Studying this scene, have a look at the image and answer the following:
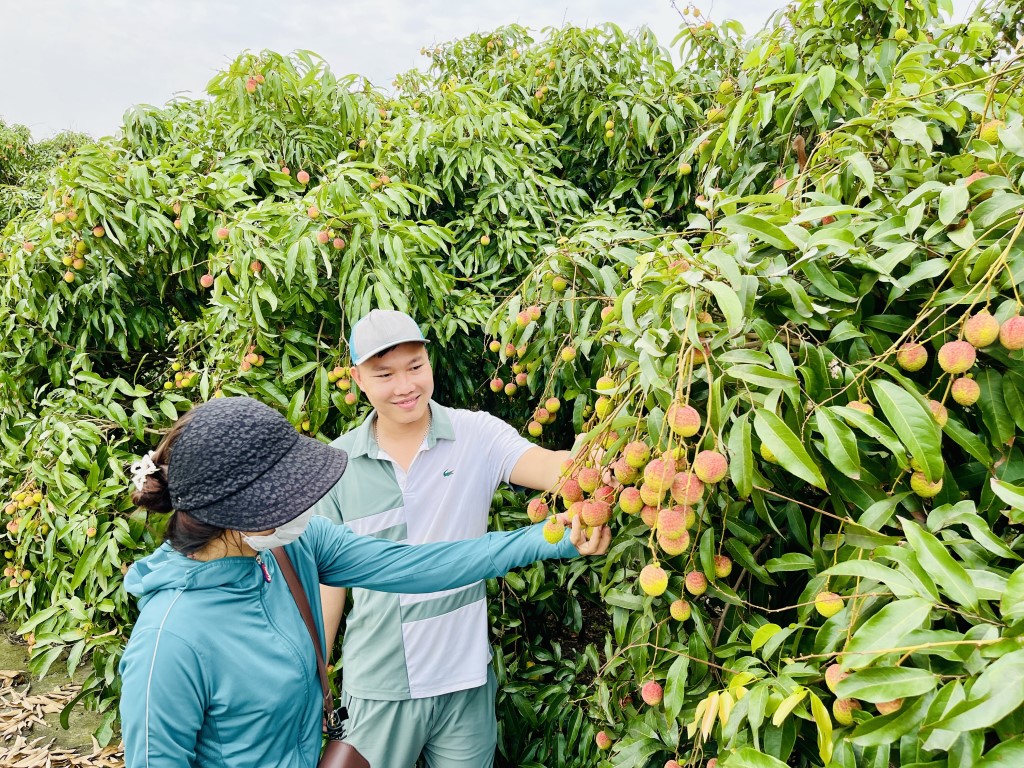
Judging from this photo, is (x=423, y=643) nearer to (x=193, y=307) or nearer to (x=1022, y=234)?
(x=1022, y=234)

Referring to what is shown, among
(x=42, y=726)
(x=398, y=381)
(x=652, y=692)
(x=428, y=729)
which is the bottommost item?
(x=42, y=726)

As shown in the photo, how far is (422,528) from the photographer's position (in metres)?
1.94

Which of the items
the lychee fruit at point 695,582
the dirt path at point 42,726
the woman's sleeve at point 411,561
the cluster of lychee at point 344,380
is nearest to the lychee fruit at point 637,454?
the lychee fruit at point 695,582

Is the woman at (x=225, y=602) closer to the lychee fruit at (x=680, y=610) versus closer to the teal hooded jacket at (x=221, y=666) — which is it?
the teal hooded jacket at (x=221, y=666)

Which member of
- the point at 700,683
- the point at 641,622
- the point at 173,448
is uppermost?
the point at 173,448

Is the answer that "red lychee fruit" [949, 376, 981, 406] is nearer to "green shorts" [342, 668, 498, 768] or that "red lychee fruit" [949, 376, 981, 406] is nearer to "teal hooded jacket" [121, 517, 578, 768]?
"teal hooded jacket" [121, 517, 578, 768]

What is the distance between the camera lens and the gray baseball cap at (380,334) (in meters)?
1.81

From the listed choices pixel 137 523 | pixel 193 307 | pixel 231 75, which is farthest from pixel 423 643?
pixel 231 75

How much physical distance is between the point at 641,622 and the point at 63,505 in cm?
240

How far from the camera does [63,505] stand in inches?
104

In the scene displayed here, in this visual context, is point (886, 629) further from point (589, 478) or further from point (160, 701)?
point (160, 701)

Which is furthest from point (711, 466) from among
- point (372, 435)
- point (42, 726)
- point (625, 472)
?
point (42, 726)

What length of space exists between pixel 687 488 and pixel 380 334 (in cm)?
109

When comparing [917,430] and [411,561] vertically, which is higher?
[917,430]
